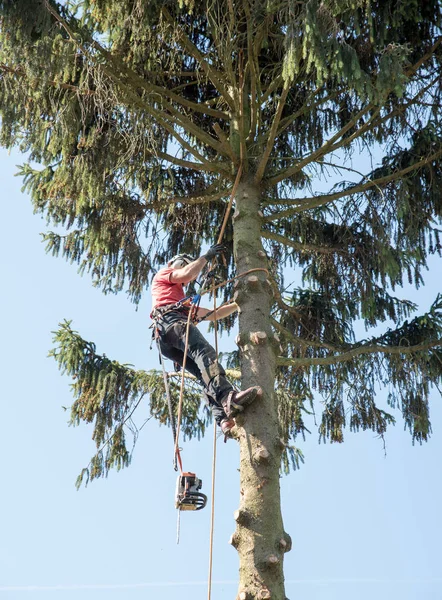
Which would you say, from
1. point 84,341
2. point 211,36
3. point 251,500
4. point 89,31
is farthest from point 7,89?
point 251,500

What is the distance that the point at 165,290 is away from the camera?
5891 mm

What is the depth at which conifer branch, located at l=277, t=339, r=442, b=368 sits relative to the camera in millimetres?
6699

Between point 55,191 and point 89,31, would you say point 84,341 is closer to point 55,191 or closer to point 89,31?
point 55,191

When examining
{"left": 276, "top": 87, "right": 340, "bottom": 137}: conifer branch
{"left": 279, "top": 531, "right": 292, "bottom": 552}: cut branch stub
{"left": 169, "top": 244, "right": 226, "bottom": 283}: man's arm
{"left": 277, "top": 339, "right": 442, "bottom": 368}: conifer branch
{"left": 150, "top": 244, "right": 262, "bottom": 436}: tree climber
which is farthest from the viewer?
{"left": 276, "top": 87, "right": 340, "bottom": 137}: conifer branch

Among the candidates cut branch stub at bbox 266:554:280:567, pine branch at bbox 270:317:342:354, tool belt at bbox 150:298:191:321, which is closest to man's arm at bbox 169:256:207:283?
tool belt at bbox 150:298:191:321

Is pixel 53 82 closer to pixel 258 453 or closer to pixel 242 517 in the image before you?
pixel 258 453

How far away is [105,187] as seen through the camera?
7.17 metres

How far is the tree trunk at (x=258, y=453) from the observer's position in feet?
15.4

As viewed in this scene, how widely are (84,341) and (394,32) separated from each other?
14.6ft

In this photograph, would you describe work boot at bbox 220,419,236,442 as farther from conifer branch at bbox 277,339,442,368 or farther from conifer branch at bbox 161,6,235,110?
conifer branch at bbox 161,6,235,110

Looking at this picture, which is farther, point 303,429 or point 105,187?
point 303,429

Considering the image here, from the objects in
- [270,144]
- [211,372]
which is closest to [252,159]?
[270,144]

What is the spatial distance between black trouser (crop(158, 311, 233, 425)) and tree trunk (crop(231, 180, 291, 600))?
0.21 metres

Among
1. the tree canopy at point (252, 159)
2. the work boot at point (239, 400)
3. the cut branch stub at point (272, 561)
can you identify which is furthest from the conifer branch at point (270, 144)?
the cut branch stub at point (272, 561)
